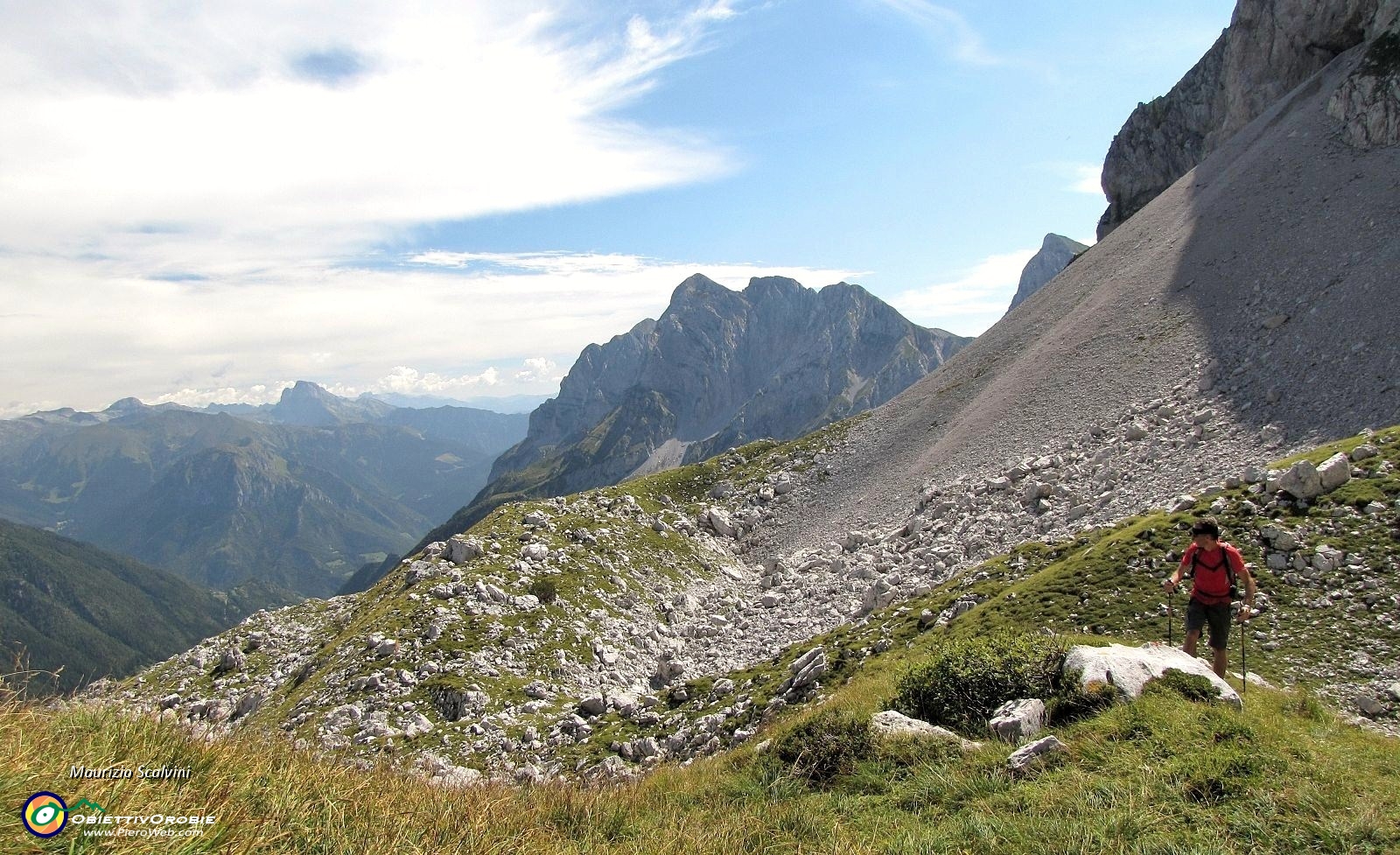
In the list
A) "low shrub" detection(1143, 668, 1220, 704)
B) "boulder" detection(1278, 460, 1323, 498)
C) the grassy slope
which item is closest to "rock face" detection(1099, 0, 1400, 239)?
"boulder" detection(1278, 460, 1323, 498)

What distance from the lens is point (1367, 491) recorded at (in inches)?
830

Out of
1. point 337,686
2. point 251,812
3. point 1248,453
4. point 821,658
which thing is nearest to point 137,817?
point 251,812

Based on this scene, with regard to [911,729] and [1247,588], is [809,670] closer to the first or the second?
[911,729]

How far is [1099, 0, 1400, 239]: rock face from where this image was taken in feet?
220

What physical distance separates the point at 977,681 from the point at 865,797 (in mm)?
4115

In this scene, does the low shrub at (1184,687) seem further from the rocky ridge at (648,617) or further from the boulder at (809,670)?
the boulder at (809,670)

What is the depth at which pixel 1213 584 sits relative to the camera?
1437 centimetres

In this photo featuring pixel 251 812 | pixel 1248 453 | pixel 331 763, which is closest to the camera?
pixel 251 812

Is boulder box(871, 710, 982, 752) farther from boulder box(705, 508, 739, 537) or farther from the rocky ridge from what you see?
boulder box(705, 508, 739, 537)

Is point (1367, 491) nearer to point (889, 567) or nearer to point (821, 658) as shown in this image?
point (821, 658)

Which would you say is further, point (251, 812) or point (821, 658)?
point (821, 658)

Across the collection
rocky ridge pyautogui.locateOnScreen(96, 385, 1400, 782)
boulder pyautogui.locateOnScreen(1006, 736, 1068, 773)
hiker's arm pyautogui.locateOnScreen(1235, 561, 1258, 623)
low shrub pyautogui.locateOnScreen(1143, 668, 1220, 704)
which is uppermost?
hiker's arm pyautogui.locateOnScreen(1235, 561, 1258, 623)

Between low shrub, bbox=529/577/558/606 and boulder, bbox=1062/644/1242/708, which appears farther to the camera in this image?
low shrub, bbox=529/577/558/606

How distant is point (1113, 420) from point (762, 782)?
140ft
